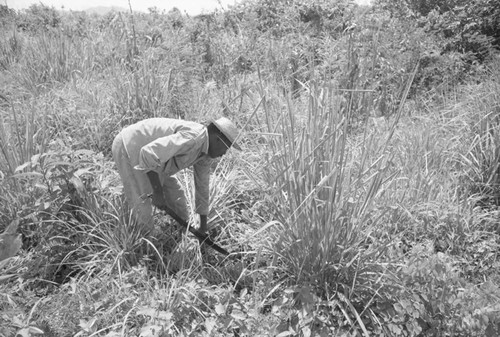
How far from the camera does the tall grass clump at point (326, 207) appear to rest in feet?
6.43

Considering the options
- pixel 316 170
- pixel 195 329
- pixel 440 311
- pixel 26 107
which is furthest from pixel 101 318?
pixel 26 107

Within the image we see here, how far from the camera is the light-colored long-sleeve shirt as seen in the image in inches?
90.4

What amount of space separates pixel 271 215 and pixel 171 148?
707mm

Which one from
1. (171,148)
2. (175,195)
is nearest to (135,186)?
(175,195)

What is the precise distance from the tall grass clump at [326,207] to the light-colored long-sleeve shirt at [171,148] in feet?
1.79

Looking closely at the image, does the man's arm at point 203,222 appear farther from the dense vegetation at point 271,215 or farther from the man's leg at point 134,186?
the man's leg at point 134,186

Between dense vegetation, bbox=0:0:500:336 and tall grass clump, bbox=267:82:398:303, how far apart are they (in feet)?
0.03

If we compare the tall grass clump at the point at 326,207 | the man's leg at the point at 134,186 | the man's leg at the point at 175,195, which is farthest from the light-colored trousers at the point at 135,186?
the tall grass clump at the point at 326,207

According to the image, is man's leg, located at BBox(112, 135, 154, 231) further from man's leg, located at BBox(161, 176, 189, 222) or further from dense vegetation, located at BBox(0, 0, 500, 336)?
man's leg, located at BBox(161, 176, 189, 222)

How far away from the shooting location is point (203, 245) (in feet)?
9.08

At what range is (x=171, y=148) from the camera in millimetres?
2307

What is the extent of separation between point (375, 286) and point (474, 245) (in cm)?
109

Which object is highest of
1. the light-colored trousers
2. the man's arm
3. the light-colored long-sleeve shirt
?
the light-colored long-sleeve shirt

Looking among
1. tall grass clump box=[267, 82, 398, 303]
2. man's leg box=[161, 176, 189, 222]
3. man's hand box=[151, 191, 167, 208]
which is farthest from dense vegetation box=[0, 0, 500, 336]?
man's hand box=[151, 191, 167, 208]
